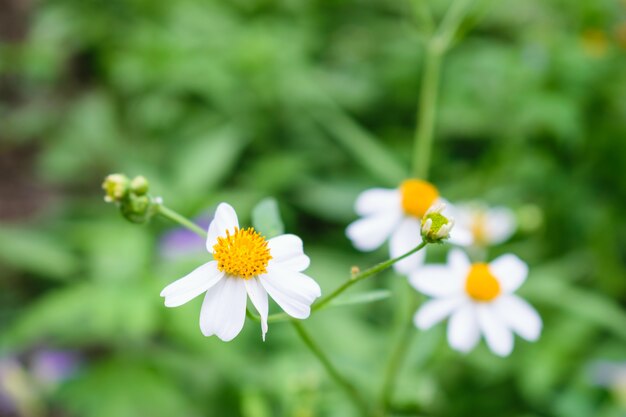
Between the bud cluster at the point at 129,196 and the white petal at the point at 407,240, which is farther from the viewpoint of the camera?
the white petal at the point at 407,240

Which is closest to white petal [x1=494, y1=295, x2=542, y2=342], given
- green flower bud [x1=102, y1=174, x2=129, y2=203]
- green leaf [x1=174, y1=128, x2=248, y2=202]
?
green flower bud [x1=102, y1=174, x2=129, y2=203]

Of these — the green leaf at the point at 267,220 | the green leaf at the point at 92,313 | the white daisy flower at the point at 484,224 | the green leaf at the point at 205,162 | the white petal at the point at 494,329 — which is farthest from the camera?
the green leaf at the point at 205,162

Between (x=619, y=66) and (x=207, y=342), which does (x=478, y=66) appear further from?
(x=207, y=342)

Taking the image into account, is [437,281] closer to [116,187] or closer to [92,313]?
[116,187]

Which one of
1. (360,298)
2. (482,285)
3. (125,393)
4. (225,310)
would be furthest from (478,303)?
(125,393)

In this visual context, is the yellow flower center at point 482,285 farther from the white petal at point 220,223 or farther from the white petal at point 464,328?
the white petal at point 220,223

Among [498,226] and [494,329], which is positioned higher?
[498,226]

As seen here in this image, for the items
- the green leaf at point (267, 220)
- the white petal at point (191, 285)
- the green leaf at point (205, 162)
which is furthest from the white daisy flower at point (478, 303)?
the green leaf at point (205, 162)
